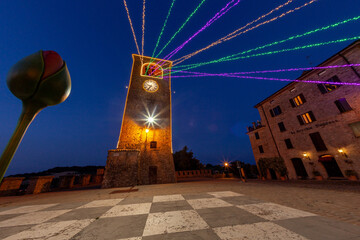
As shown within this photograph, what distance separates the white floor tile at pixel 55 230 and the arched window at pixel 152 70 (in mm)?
16522

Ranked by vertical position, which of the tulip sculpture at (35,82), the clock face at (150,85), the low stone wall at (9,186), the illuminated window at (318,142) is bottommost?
the low stone wall at (9,186)

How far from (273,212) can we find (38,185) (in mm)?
13011

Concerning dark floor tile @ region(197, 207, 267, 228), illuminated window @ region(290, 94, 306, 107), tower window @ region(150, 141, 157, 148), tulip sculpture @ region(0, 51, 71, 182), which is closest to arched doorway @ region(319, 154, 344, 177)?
illuminated window @ region(290, 94, 306, 107)

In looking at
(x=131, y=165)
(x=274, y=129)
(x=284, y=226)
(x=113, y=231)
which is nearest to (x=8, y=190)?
(x=131, y=165)

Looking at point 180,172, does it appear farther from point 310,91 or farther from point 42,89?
point 42,89

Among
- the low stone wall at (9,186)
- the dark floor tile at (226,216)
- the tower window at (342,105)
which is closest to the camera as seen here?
the dark floor tile at (226,216)

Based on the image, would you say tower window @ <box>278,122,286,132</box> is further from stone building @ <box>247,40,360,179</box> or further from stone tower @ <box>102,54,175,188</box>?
stone tower @ <box>102,54,175,188</box>

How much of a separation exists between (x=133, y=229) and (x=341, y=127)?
18090 millimetres

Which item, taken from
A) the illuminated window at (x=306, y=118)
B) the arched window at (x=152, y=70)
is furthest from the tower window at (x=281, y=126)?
the arched window at (x=152, y=70)

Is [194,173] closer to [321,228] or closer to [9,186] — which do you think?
[9,186]

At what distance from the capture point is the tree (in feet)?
86.8

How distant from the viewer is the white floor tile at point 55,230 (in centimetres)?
235

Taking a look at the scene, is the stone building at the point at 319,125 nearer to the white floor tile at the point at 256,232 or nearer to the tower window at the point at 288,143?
the tower window at the point at 288,143

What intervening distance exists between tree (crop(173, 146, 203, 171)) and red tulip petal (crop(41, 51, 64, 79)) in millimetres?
26715
